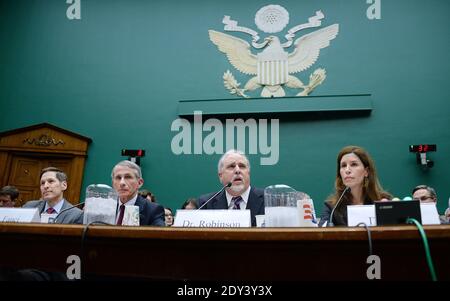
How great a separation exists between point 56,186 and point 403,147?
15.1 ft

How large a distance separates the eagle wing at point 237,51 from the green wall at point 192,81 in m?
Result: 0.11

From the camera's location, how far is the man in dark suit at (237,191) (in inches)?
85.6

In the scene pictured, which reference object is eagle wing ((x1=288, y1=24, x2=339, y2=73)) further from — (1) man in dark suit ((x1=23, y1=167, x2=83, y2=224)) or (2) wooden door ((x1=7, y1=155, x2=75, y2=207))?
(1) man in dark suit ((x1=23, y1=167, x2=83, y2=224))

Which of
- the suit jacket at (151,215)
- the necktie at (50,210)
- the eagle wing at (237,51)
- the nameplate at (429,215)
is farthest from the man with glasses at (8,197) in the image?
the eagle wing at (237,51)

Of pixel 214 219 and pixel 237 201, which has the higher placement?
pixel 237 201

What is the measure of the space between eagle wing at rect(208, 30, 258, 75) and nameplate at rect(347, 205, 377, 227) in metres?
4.73

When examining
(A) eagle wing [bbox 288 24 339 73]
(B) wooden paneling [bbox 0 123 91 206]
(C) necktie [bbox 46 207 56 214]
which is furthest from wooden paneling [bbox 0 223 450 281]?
(A) eagle wing [bbox 288 24 339 73]

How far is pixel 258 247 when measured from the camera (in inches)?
38.8

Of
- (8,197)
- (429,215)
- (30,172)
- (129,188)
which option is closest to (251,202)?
(129,188)

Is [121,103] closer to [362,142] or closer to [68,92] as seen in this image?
[68,92]

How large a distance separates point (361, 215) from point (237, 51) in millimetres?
4993

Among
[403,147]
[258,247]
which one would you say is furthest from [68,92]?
[258,247]

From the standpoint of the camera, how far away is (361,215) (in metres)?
1.36

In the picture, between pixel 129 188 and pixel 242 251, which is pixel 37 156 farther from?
pixel 242 251
